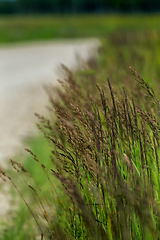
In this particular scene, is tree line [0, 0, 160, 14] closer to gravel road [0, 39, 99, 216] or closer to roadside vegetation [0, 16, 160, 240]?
gravel road [0, 39, 99, 216]

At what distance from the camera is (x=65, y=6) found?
70875 mm

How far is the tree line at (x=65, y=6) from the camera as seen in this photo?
65325 mm

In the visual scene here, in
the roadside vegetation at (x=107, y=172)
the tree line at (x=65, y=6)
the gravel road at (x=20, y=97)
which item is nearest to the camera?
the roadside vegetation at (x=107, y=172)

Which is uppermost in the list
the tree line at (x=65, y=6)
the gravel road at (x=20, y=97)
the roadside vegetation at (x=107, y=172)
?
the tree line at (x=65, y=6)

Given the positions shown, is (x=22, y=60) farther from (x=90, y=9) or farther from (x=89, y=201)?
(x=90, y=9)

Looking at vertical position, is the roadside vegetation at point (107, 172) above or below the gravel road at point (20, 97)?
below

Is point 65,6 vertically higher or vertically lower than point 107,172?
higher

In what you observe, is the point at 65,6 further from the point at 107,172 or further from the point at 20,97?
the point at 107,172

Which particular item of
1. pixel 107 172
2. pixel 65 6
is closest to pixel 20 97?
pixel 107 172

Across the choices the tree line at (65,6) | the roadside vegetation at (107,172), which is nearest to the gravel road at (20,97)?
the roadside vegetation at (107,172)

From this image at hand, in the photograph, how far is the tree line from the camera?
65.3 m

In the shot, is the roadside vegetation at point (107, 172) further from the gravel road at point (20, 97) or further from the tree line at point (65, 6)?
the tree line at point (65, 6)

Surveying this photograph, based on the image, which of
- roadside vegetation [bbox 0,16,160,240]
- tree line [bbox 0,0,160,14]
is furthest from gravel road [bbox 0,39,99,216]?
tree line [bbox 0,0,160,14]

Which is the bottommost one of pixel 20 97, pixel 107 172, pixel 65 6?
pixel 107 172
